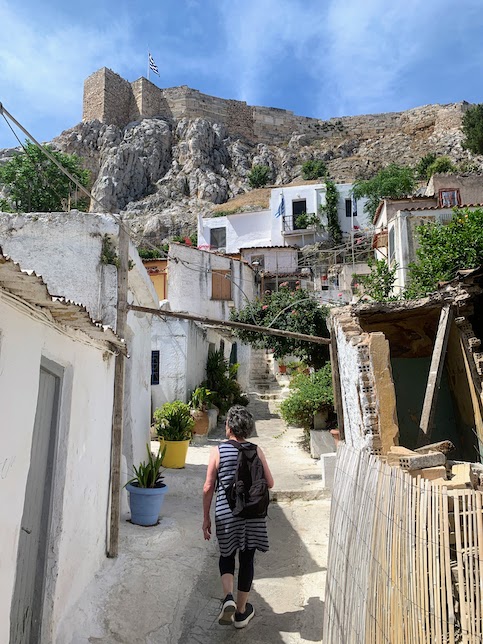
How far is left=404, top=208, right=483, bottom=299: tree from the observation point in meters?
10.2

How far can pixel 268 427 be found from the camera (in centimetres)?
1417

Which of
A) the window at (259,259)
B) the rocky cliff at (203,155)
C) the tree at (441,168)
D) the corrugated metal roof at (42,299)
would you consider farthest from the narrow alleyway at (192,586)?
the rocky cliff at (203,155)

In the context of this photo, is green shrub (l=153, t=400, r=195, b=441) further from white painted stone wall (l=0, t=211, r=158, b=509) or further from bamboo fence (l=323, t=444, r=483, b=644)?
Result: bamboo fence (l=323, t=444, r=483, b=644)

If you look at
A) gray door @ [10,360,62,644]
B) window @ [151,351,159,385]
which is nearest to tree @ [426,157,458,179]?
window @ [151,351,159,385]

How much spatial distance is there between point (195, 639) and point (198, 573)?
1181 millimetres

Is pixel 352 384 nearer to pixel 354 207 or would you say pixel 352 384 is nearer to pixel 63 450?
pixel 63 450

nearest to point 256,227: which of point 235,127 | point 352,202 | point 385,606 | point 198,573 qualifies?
point 352,202

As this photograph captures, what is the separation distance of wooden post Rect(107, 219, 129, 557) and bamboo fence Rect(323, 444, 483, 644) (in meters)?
2.65

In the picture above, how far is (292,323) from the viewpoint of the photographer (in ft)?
44.6

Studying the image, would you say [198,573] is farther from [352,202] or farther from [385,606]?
[352,202]

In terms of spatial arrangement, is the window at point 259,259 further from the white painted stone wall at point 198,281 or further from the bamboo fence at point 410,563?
the bamboo fence at point 410,563

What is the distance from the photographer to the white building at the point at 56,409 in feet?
8.38

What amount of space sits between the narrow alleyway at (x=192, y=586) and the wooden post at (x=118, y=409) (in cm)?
31

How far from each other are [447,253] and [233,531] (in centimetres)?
861
